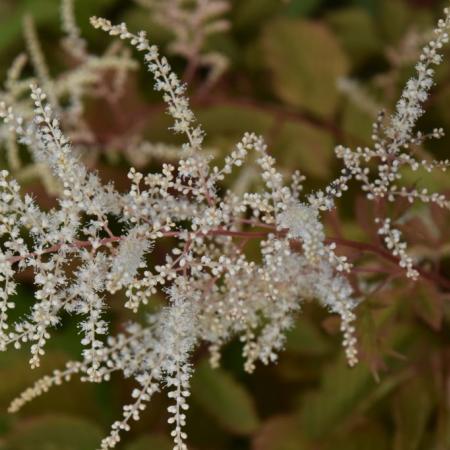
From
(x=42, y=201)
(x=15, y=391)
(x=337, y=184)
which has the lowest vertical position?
(x=337, y=184)

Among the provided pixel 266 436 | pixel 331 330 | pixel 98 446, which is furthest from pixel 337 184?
pixel 98 446

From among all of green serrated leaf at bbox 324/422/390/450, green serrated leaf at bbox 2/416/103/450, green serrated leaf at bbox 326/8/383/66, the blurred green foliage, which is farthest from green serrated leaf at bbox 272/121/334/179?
green serrated leaf at bbox 2/416/103/450

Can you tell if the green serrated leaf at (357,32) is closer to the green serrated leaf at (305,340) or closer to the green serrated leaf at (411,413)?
the green serrated leaf at (305,340)

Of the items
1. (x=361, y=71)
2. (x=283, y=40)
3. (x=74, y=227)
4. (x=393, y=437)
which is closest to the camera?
(x=74, y=227)

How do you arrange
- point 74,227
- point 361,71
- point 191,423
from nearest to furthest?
point 74,227, point 191,423, point 361,71

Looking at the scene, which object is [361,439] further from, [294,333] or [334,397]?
[294,333]

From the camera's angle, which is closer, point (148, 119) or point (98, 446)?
point (98, 446)

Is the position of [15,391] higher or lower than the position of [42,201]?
lower

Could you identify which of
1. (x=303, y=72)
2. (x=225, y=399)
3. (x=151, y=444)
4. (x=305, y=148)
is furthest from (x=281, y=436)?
(x=303, y=72)

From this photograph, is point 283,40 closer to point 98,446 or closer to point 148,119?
point 148,119
